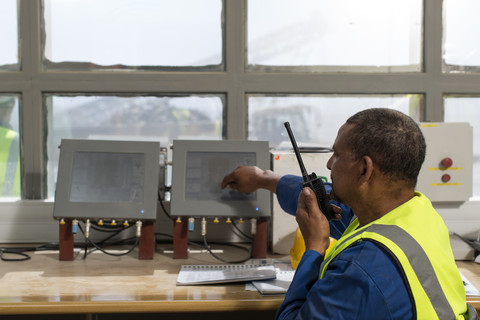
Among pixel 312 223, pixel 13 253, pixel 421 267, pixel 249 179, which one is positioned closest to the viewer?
pixel 421 267

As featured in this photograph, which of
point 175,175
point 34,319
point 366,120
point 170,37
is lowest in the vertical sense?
point 34,319

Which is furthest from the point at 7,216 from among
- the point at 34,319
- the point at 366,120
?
the point at 366,120

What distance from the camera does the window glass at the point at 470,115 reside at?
2568 mm

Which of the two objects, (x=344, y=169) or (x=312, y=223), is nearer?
(x=344, y=169)

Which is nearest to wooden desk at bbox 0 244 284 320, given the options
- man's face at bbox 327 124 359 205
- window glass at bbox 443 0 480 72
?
man's face at bbox 327 124 359 205

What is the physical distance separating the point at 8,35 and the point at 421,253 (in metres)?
2.19

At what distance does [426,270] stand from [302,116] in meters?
1.52

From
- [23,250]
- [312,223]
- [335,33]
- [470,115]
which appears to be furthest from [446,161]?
[23,250]

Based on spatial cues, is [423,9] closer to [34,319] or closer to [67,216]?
[67,216]

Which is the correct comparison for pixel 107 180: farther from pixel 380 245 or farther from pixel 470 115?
pixel 470 115

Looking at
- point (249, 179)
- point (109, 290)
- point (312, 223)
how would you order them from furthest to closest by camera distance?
1. point (249, 179)
2. point (109, 290)
3. point (312, 223)

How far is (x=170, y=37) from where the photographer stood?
2.51 m

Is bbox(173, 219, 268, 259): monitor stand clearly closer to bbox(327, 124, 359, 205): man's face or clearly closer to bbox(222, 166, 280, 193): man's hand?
bbox(222, 166, 280, 193): man's hand

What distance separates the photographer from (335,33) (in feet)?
8.31
